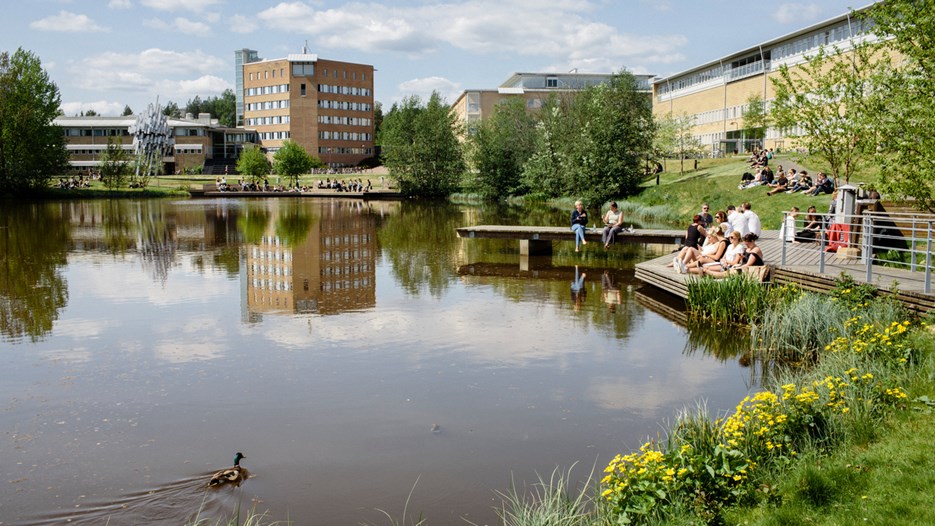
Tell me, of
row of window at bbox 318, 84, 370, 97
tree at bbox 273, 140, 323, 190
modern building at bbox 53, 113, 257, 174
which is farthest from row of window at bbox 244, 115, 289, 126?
tree at bbox 273, 140, 323, 190

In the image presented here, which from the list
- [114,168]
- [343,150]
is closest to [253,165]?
[114,168]

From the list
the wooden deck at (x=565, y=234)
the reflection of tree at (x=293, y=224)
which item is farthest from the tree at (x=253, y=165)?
the wooden deck at (x=565, y=234)

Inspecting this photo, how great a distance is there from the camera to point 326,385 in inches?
427

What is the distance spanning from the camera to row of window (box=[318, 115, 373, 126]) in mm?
128625

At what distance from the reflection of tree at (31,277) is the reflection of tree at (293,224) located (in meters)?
8.28

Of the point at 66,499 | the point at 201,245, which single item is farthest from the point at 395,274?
the point at 66,499

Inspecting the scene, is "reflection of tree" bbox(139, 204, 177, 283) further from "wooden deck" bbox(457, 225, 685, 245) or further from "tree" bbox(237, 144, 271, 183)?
"tree" bbox(237, 144, 271, 183)

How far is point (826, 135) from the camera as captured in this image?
26.1m

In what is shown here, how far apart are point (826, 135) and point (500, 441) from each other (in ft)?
71.0

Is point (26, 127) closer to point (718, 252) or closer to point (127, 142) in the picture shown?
point (127, 142)

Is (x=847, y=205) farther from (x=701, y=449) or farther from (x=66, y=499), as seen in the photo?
(x=66, y=499)

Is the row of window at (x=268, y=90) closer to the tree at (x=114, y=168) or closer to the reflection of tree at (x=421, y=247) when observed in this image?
the tree at (x=114, y=168)

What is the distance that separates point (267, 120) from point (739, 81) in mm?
81161

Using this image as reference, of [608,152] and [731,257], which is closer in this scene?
[731,257]
